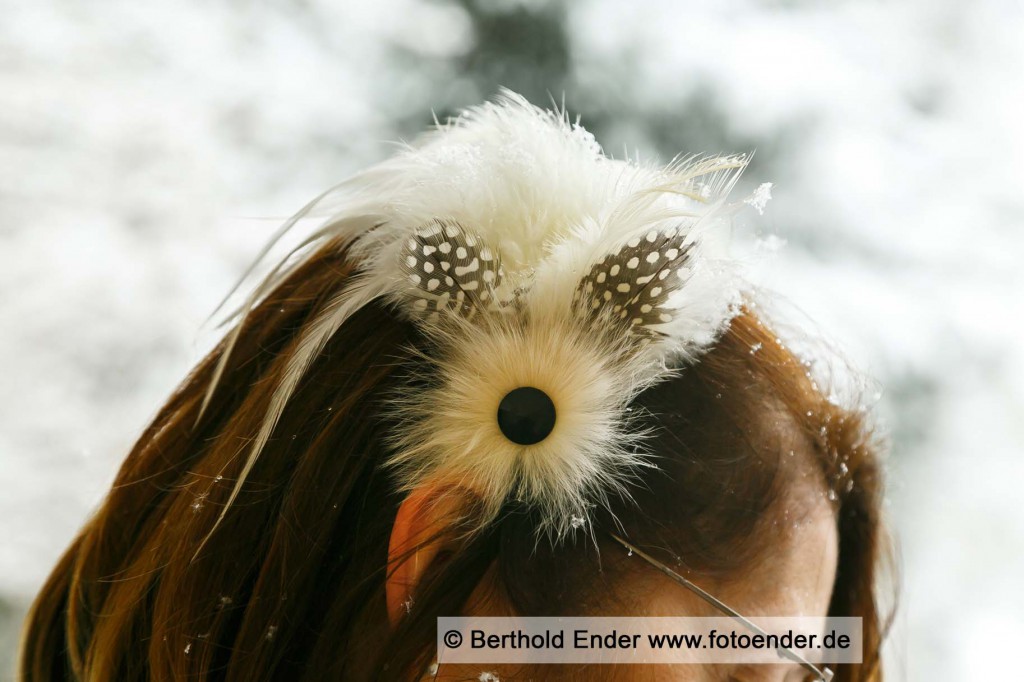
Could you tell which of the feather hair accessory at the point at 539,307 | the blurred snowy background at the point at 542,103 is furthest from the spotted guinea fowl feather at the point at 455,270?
the blurred snowy background at the point at 542,103

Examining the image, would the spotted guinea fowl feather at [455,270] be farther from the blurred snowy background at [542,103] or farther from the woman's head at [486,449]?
the blurred snowy background at [542,103]

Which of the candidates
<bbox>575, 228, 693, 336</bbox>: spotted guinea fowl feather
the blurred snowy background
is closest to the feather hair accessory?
<bbox>575, 228, 693, 336</bbox>: spotted guinea fowl feather

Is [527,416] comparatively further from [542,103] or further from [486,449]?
[542,103]

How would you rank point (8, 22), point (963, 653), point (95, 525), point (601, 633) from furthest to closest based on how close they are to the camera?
point (963, 653) < point (8, 22) < point (95, 525) < point (601, 633)

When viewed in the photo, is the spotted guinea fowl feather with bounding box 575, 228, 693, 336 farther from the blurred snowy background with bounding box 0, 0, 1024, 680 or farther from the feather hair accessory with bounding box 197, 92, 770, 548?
the blurred snowy background with bounding box 0, 0, 1024, 680

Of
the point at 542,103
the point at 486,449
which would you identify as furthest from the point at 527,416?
the point at 542,103

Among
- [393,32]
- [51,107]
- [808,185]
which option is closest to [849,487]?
[808,185]

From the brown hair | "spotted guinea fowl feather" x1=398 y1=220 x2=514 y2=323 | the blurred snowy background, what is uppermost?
the blurred snowy background

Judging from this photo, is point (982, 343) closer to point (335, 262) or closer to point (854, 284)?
point (854, 284)
